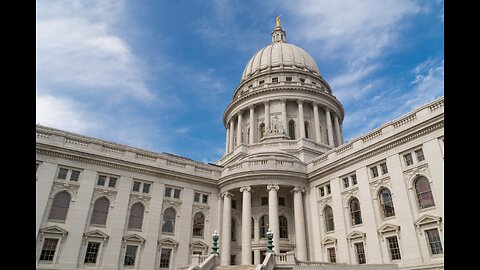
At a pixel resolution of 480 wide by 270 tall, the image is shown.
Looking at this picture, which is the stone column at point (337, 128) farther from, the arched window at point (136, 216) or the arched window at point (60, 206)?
the arched window at point (60, 206)

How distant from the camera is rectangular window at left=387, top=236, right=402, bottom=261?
A: 28.0 m

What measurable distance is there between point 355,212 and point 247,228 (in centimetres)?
1164

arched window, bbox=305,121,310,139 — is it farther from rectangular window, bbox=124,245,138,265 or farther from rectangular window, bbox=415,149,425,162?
rectangular window, bbox=124,245,138,265

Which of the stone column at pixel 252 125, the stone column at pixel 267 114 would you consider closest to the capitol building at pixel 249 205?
the stone column at pixel 267 114

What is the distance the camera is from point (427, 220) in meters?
26.0

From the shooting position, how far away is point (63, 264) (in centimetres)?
2969

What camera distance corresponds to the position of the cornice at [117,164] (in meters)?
32.6

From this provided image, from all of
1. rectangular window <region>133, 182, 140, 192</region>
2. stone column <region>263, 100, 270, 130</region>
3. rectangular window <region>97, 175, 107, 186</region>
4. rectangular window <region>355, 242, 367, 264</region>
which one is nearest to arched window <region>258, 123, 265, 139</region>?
stone column <region>263, 100, 270, 130</region>

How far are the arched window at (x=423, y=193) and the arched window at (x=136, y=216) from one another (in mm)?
27663
